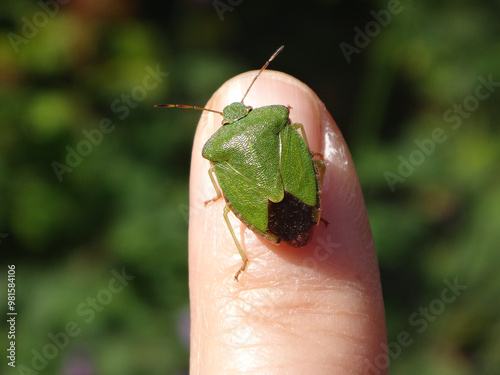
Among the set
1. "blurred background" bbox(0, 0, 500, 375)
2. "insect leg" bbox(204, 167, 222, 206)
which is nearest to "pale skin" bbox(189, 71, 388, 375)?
"insect leg" bbox(204, 167, 222, 206)

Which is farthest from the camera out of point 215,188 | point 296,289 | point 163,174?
point 163,174

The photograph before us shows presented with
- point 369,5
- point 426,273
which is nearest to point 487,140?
point 426,273

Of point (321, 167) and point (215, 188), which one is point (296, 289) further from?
point (215, 188)

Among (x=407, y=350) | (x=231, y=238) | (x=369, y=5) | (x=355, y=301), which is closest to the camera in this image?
(x=355, y=301)

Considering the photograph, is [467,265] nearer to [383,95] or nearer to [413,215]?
[413,215]

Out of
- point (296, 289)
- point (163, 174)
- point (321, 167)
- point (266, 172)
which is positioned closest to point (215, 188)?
point (266, 172)

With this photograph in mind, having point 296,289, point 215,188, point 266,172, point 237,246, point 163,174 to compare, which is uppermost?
point 266,172
